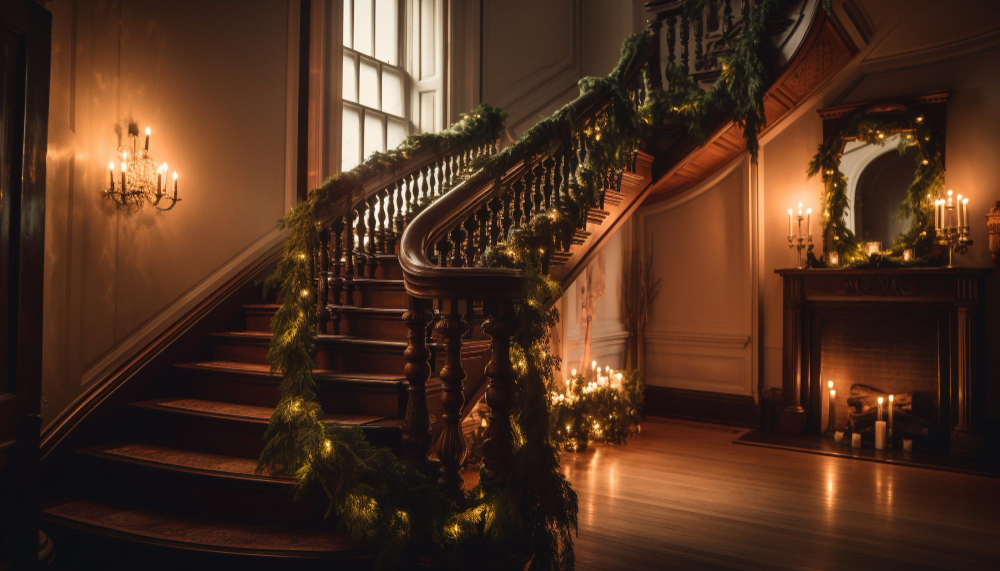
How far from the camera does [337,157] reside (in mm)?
5184

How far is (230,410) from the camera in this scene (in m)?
3.21

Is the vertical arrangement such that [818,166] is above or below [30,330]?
above

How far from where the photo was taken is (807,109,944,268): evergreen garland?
205 inches

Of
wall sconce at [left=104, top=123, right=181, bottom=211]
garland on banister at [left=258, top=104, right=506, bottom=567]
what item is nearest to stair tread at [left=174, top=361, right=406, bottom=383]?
garland on banister at [left=258, top=104, right=506, bottom=567]

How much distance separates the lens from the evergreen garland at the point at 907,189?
520 cm

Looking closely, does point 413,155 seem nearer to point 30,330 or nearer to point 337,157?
point 337,157

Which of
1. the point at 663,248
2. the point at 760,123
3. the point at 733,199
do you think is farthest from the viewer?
the point at 663,248

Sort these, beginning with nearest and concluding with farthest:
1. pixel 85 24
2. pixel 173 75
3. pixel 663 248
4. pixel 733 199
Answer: pixel 85 24
pixel 173 75
pixel 733 199
pixel 663 248

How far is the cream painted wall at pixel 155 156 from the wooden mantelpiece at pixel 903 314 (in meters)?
4.52

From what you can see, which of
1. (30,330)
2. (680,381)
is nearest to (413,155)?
(30,330)

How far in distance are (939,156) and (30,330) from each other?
20.4 ft

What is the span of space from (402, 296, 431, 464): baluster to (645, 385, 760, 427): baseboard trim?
4.48 meters

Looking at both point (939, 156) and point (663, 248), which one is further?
point (663, 248)

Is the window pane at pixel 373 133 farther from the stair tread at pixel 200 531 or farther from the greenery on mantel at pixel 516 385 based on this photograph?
the stair tread at pixel 200 531
